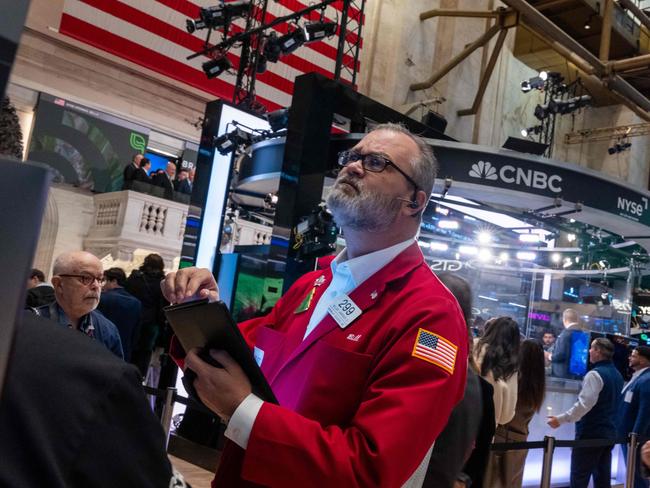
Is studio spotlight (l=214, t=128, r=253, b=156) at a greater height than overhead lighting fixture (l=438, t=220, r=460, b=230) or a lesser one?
greater

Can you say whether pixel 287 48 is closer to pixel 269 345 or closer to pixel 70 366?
pixel 269 345

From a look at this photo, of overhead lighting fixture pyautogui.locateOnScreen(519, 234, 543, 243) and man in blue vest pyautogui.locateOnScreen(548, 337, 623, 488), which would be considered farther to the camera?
overhead lighting fixture pyautogui.locateOnScreen(519, 234, 543, 243)

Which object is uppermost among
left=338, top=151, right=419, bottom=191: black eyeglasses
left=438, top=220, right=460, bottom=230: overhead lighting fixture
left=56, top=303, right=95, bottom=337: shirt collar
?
left=438, top=220, right=460, bottom=230: overhead lighting fixture

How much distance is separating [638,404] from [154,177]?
470 inches

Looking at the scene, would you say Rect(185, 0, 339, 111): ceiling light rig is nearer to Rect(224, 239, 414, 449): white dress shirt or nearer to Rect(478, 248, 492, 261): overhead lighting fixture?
Rect(478, 248, 492, 261): overhead lighting fixture

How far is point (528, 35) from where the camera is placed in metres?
18.4

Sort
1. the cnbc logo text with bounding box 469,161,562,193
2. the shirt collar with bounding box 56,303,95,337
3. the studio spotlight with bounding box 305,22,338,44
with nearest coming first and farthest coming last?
1. the shirt collar with bounding box 56,303,95,337
2. the cnbc logo text with bounding box 469,161,562,193
3. the studio spotlight with bounding box 305,22,338,44

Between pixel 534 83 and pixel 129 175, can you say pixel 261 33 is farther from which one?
pixel 534 83

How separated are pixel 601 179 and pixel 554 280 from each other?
449cm

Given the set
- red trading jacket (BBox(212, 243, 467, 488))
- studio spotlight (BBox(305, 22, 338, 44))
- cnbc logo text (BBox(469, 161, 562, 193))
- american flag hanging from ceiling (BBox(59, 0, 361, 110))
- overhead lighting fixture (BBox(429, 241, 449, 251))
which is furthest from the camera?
overhead lighting fixture (BBox(429, 241, 449, 251))

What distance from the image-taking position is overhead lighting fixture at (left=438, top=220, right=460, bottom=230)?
418 inches

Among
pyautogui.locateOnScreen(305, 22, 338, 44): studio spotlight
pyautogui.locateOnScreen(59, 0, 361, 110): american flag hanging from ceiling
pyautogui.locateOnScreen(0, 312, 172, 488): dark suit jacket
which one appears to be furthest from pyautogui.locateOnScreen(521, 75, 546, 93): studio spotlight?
pyautogui.locateOnScreen(0, 312, 172, 488): dark suit jacket

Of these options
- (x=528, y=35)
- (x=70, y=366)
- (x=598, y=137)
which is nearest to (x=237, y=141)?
(x=70, y=366)

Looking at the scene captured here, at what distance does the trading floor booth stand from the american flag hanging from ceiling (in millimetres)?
3704
